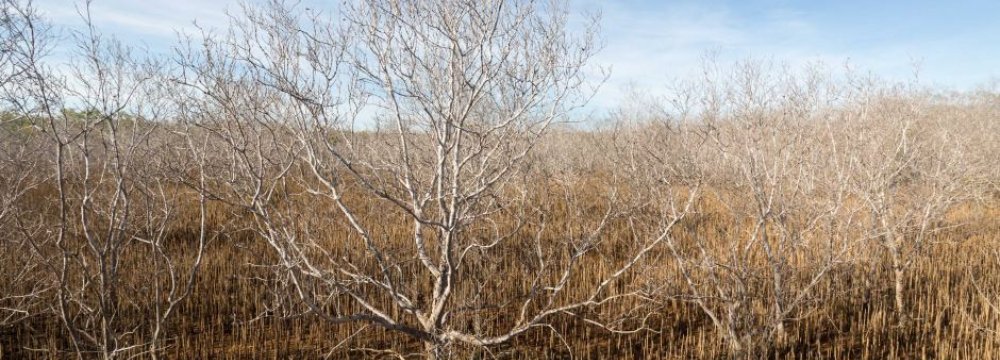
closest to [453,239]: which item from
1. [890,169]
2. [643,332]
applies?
[643,332]

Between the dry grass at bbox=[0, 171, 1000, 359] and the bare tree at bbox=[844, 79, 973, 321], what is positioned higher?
the bare tree at bbox=[844, 79, 973, 321]

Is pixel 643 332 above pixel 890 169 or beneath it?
beneath

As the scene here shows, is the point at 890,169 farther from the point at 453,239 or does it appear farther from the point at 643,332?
the point at 453,239

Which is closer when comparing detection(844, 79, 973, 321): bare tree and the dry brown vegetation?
the dry brown vegetation

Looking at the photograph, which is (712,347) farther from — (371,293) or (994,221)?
(994,221)

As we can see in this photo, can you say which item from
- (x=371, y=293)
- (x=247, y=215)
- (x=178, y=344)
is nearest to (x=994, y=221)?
(x=371, y=293)

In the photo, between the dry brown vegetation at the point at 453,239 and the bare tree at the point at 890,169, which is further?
the bare tree at the point at 890,169

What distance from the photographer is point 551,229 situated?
721cm

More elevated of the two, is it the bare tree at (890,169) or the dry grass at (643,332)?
the bare tree at (890,169)

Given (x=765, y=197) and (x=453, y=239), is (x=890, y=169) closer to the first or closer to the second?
(x=765, y=197)

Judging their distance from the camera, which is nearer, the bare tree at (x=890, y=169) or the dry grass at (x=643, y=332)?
the dry grass at (x=643, y=332)

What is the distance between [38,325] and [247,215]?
174 inches

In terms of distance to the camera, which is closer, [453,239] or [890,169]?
[453,239]

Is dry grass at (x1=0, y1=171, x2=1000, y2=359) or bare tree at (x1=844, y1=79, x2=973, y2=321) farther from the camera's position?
bare tree at (x1=844, y1=79, x2=973, y2=321)
